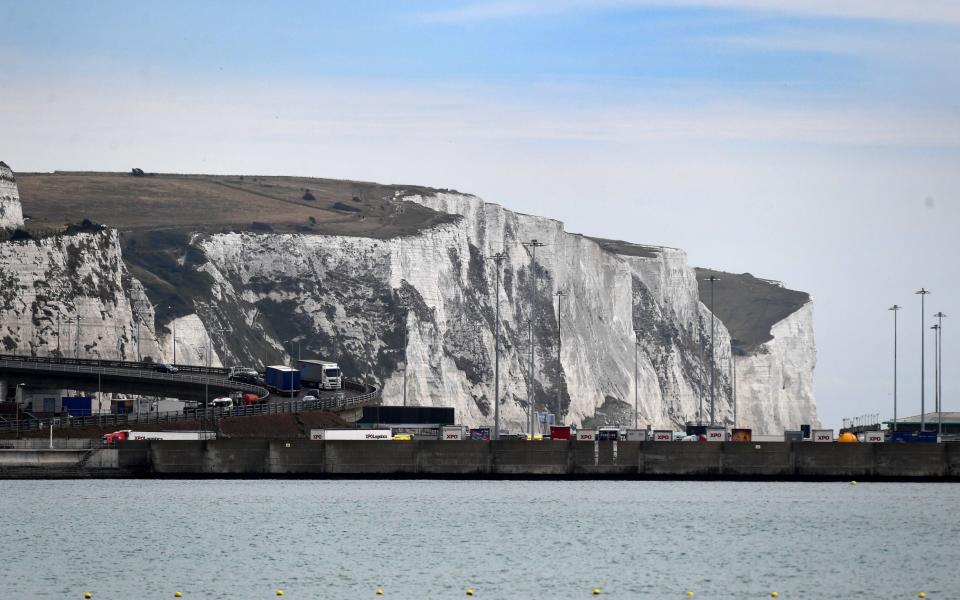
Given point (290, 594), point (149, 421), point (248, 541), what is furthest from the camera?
point (149, 421)

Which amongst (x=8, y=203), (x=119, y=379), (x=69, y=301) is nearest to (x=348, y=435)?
(x=119, y=379)

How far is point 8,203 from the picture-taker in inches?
7239

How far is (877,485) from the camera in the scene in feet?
322

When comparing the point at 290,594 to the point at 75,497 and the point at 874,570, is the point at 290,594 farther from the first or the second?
the point at 75,497

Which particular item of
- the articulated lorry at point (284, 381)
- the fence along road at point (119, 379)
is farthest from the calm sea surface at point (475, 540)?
the articulated lorry at point (284, 381)

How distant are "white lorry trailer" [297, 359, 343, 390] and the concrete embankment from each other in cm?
6282

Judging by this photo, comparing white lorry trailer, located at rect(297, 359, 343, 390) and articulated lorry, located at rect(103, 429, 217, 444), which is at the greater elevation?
white lorry trailer, located at rect(297, 359, 343, 390)

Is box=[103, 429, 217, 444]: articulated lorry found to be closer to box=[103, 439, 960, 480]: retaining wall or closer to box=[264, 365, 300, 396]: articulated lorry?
box=[103, 439, 960, 480]: retaining wall

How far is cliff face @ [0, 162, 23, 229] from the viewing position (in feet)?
600

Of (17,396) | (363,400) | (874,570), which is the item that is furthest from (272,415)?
(874,570)

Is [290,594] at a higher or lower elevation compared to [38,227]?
lower

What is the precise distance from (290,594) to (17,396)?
95.4 meters

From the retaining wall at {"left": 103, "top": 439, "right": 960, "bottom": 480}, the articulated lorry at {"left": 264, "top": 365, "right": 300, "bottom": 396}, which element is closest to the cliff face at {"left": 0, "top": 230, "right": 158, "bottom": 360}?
the articulated lorry at {"left": 264, "top": 365, "right": 300, "bottom": 396}

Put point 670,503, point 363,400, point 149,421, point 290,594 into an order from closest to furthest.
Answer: point 290,594 < point 670,503 < point 149,421 < point 363,400
